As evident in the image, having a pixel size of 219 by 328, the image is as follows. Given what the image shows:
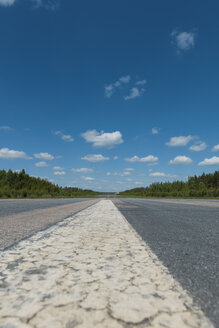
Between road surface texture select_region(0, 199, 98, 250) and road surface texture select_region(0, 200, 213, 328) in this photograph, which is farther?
road surface texture select_region(0, 199, 98, 250)

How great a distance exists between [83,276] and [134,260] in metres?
0.57

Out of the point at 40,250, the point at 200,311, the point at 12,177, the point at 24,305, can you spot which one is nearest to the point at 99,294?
the point at 24,305

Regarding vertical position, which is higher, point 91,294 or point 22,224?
point 91,294

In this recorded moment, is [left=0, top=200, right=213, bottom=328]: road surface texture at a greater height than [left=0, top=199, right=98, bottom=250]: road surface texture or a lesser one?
greater

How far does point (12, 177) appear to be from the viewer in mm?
69062

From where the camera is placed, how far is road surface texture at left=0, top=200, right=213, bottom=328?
863 mm

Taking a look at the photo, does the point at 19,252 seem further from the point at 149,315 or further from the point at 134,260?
the point at 149,315

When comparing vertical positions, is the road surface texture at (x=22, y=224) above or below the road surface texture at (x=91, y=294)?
below

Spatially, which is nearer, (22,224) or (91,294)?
(91,294)

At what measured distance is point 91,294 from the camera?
3.61 feet

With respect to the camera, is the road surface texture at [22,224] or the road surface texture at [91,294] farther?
the road surface texture at [22,224]

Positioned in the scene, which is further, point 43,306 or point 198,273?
point 198,273

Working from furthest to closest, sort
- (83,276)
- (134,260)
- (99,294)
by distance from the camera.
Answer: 1. (134,260)
2. (83,276)
3. (99,294)

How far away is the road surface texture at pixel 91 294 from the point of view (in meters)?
0.86
